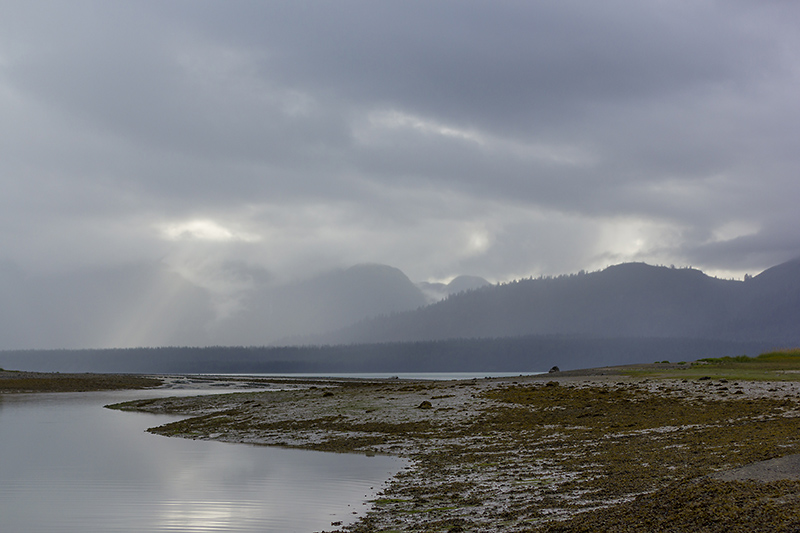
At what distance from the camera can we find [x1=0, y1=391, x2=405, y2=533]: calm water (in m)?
16.5

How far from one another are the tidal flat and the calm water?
1.79 meters

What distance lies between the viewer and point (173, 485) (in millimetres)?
21578

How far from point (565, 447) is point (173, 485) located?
14.0m

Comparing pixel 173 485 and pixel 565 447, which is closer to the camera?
pixel 173 485

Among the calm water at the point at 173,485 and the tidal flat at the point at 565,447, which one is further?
the calm water at the point at 173,485

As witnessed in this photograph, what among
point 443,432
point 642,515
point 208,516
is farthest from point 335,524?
point 443,432

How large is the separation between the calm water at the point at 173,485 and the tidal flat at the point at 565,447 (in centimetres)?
179

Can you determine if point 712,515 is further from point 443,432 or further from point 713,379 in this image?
point 713,379

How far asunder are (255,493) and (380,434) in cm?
1333

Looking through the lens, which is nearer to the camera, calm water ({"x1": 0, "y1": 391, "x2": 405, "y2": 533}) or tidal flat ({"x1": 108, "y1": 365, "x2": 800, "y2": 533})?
tidal flat ({"x1": 108, "y1": 365, "x2": 800, "y2": 533})

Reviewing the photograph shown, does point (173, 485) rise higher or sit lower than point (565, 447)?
lower

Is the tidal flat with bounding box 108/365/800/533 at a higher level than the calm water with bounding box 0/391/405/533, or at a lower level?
higher

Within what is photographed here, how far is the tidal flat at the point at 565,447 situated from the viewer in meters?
12.4

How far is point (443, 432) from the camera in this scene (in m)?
31.3
